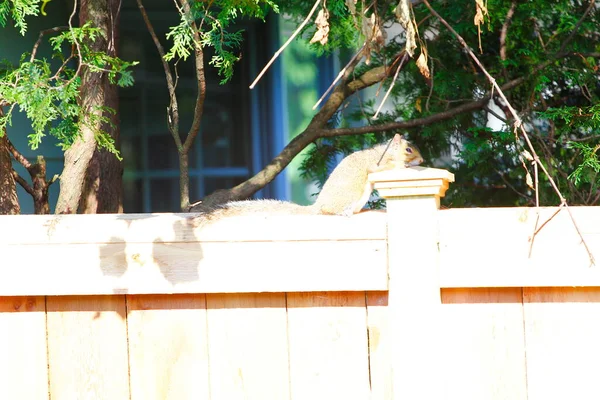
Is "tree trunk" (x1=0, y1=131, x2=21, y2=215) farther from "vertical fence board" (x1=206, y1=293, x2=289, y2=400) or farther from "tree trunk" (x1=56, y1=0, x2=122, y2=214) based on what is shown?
"vertical fence board" (x1=206, y1=293, x2=289, y2=400)

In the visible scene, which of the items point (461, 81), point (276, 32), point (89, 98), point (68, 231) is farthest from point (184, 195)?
point (276, 32)

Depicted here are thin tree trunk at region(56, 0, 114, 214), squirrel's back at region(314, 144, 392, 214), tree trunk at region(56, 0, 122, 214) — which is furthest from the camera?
thin tree trunk at region(56, 0, 114, 214)

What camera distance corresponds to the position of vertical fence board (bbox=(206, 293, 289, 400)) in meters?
2.07

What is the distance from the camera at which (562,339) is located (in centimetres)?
200

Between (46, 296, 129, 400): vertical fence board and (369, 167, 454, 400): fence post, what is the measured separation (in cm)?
74

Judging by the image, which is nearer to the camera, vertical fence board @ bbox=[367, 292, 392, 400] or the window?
vertical fence board @ bbox=[367, 292, 392, 400]

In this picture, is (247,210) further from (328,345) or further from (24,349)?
(24,349)

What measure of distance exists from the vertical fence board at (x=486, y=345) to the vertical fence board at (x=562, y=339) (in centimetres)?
3

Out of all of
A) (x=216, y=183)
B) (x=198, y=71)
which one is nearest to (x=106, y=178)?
(x=198, y=71)

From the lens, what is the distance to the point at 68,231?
209 centimetres

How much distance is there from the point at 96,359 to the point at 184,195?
0.99m

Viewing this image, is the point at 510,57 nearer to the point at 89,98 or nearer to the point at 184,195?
the point at 184,195

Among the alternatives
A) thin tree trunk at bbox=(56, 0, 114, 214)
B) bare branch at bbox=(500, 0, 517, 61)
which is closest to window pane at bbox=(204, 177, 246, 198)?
bare branch at bbox=(500, 0, 517, 61)

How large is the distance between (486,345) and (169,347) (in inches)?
32.9
